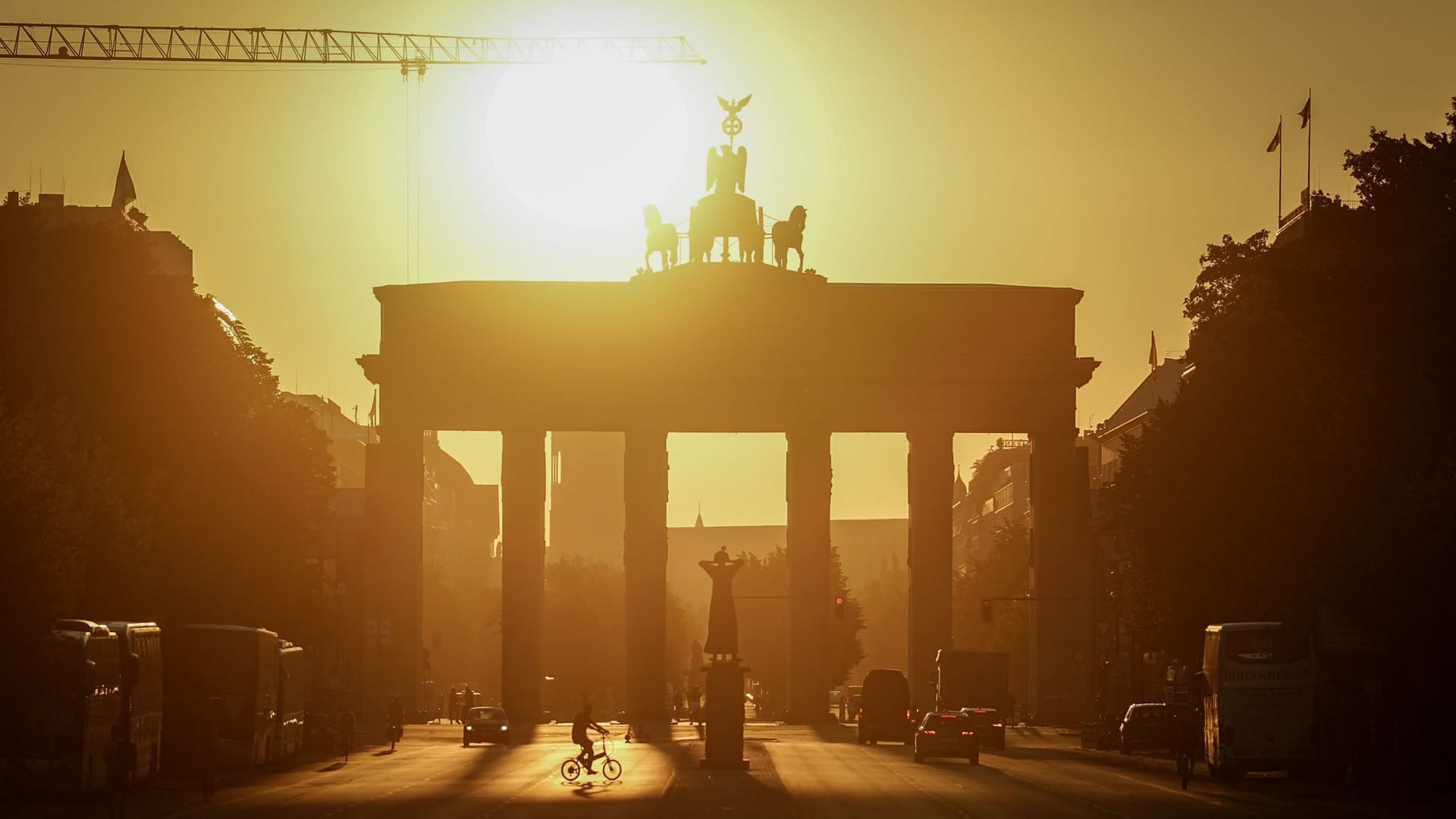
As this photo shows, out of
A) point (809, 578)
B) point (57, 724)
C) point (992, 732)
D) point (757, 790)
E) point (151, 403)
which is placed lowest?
point (992, 732)

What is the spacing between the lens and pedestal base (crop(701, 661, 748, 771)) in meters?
63.5

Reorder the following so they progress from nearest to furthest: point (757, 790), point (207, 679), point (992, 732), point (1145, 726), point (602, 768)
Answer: point (757, 790), point (602, 768), point (207, 679), point (1145, 726), point (992, 732)

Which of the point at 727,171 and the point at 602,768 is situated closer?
the point at 602,768

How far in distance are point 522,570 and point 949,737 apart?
1759 inches

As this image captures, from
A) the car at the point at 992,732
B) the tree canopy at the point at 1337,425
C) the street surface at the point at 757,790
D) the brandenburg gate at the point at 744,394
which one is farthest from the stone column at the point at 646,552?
the tree canopy at the point at 1337,425

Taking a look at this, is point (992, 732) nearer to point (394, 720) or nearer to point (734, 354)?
point (394, 720)

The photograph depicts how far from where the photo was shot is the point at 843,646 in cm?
15500

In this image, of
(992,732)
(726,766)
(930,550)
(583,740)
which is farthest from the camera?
(930,550)

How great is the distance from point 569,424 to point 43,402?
51111 mm

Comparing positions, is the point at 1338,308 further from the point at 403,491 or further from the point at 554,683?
the point at 554,683

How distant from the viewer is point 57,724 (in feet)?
156

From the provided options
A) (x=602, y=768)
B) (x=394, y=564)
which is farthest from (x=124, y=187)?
(x=602, y=768)

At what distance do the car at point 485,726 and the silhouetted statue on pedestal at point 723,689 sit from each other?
25405 mm

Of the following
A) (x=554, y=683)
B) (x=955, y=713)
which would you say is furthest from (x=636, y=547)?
(x=554, y=683)
